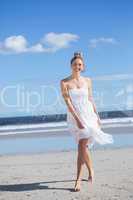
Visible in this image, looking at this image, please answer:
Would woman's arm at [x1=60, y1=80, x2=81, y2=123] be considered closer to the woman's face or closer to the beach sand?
the woman's face

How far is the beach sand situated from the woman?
13.7 inches

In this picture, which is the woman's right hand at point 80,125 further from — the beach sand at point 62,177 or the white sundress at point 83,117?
the beach sand at point 62,177

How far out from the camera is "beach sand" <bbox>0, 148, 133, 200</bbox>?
6047 mm

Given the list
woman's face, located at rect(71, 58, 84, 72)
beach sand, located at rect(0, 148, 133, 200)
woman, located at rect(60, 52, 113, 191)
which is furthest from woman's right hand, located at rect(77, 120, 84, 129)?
beach sand, located at rect(0, 148, 133, 200)

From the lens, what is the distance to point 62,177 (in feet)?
24.5

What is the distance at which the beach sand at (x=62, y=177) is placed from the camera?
6.05 m

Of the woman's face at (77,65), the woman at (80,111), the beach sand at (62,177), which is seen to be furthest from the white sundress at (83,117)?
the beach sand at (62,177)

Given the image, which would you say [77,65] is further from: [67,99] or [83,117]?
[83,117]

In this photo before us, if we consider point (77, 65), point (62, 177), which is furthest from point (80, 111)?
point (62, 177)

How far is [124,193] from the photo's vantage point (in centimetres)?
593

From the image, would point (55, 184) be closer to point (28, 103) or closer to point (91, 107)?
point (91, 107)

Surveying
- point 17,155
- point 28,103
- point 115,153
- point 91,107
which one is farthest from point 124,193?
point 28,103

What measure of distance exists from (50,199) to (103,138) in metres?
1.18

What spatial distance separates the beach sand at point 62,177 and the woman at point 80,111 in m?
0.35
